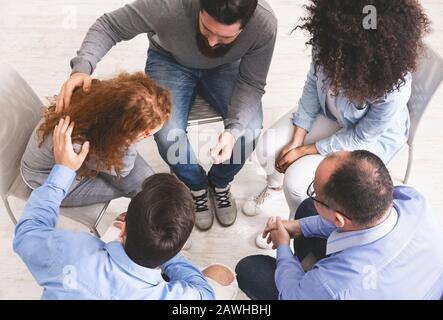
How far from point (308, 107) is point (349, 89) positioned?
0.30 metres

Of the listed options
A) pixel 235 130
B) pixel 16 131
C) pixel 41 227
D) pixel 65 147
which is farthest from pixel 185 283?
pixel 16 131

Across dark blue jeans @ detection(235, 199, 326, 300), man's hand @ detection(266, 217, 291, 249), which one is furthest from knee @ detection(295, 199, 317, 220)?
man's hand @ detection(266, 217, 291, 249)

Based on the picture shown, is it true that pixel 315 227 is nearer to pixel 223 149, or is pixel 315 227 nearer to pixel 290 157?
pixel 290 157

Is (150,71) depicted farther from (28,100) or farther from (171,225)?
(171,225)

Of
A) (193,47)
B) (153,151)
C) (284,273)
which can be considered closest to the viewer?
(284,273)

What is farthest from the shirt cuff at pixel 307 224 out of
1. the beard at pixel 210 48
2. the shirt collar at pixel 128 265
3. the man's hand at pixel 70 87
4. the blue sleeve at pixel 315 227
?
the man's hand at pixel 70 87

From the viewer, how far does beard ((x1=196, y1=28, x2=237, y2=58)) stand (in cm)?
162

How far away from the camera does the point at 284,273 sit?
4.37 ft

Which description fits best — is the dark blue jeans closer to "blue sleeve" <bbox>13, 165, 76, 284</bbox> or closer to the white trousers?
the white trousers

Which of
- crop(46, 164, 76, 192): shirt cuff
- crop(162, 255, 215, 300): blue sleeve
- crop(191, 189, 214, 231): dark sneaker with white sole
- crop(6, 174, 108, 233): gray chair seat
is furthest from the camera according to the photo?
crop(191, 189, 214, 231): dark sneaker with white sole

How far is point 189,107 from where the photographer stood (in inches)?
72.6

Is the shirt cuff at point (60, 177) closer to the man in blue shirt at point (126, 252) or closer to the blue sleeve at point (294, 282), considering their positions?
the man in blue shirt at point (126, 252)
